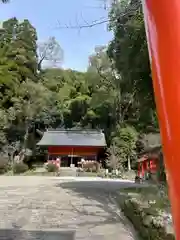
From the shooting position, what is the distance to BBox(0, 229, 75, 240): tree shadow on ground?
16.6 feet

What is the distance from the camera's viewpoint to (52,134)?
3322 cm

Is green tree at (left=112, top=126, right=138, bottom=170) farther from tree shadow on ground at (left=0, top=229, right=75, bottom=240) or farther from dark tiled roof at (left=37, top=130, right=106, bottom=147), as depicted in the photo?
tree shadow on ground at (left=0, top=229, right=75, bottom=240)

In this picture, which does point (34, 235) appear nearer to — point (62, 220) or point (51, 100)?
point (62, 220)

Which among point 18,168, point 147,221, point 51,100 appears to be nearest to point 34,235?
point 147,221

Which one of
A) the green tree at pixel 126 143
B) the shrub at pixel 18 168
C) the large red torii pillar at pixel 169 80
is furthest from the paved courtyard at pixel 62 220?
the green tree at pixel 126 143

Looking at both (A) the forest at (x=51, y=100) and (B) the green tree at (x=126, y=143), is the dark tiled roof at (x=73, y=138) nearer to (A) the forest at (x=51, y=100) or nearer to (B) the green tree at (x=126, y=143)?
(A) the forest at (x=51, y=100)

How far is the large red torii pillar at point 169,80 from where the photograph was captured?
65 cm

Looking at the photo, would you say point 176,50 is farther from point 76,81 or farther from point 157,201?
point 76,81

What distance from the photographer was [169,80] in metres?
0.66

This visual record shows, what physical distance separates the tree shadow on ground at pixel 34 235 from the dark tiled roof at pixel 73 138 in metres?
26.2

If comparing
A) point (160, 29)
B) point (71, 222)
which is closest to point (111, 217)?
point (71, 222)

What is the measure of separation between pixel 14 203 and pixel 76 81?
34.6 m

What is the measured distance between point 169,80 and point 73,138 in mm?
32643

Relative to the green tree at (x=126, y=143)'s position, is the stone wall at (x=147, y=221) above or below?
below
